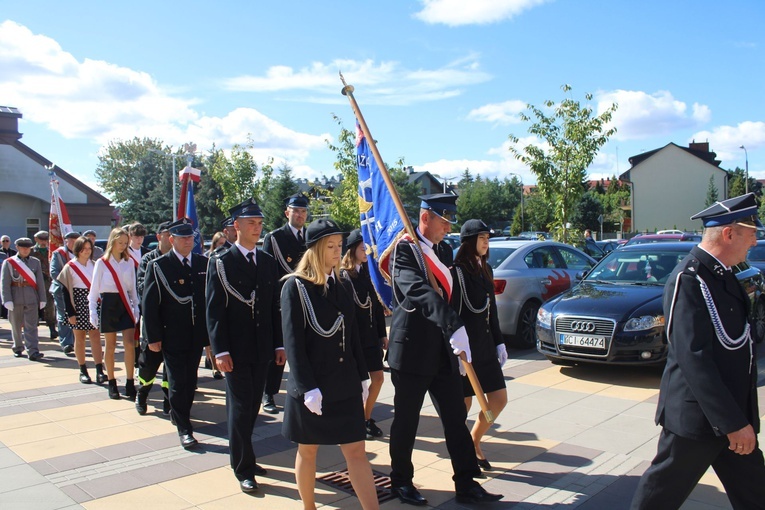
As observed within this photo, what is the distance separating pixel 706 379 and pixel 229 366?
3.22m

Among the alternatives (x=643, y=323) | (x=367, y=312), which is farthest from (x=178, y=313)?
(x=643, y=323)

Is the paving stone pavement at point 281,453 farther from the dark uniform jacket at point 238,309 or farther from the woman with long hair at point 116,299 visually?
the dark uniform jacket at point 238,309

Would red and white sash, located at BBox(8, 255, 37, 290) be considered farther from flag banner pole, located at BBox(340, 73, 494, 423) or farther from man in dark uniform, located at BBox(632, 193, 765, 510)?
man in dark uniform, located at BBox(632, 193, 765, 510)

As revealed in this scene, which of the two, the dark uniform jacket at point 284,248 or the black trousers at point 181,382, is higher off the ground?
the dark uniform jacket at point 284,248

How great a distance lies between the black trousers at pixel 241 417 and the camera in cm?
487

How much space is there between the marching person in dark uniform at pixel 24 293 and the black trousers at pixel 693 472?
9.97 meters

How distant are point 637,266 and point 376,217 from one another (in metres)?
5.55

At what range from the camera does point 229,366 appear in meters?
4.89

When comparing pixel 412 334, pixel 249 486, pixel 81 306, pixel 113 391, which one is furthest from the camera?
pixel 81 306

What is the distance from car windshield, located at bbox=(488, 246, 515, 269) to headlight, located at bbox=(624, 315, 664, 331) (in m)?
2.93

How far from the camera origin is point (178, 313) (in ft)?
20.4

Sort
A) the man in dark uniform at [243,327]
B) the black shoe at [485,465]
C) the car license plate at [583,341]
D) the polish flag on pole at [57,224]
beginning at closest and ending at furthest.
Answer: the man in dark uniform at [243,327] → the black shoe at [485,465] → the car license plate at [583,341] → the polish flag on pole at [57,224]

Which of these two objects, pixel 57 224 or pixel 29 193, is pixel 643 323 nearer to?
pixel 57 224

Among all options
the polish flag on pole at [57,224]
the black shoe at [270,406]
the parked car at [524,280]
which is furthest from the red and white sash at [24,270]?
the parked car at [524,280]
